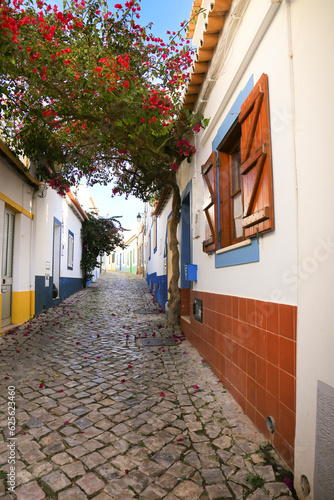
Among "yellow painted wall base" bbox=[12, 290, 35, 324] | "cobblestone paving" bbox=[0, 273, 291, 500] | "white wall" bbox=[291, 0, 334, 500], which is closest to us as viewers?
"white wall" bbox=[291, 0, 334, 500]

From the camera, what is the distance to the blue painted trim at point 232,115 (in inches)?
114

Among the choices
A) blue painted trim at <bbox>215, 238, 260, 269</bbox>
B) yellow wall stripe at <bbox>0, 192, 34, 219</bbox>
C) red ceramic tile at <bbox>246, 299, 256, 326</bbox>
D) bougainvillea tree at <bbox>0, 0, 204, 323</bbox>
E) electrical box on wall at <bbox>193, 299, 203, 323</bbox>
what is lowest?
electrical box on wall at <bbox>193, 299, 203, 323</bbox>

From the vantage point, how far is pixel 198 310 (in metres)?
4.89

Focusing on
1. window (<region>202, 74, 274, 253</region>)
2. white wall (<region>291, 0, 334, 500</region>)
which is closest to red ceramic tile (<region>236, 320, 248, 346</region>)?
window (<region>202, 74, 274, 253</region>)

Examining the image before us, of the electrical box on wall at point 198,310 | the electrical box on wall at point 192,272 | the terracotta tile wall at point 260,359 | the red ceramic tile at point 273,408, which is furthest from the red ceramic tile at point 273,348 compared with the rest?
the electrical box on wall at point 192,272

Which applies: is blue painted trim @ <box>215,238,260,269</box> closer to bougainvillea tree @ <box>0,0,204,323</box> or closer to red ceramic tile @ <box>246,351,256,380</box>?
red ceramic tile @ <box>246,351,256,380</box>

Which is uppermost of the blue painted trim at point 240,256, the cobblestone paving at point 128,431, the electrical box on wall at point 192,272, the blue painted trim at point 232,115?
the blue painted trim at point 232,115

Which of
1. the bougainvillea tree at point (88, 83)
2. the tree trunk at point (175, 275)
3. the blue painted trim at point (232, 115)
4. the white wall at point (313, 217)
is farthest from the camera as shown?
the tree trunk at point (175, 275)

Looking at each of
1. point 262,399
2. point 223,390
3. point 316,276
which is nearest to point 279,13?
point 316,276

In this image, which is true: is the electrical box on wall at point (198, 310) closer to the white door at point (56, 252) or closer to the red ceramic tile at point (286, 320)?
the red ceramic tile at point (286, 320)

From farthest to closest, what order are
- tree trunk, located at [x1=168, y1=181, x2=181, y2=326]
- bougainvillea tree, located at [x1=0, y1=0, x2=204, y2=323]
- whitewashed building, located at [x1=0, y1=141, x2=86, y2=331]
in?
1. tree trunk, located at [x1=168, y1=181, x2=181, y2=326]
2. whitewashed building, located at [x1=0, y1=141, x2=86, y2=331]
3. bougainvillea tree, located at [x1=0, y1=0, x2=204, y2=323]

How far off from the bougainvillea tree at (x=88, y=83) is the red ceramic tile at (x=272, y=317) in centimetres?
286

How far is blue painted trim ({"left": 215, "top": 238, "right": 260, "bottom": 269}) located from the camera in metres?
2.67

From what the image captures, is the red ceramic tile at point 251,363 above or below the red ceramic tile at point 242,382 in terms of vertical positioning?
above
